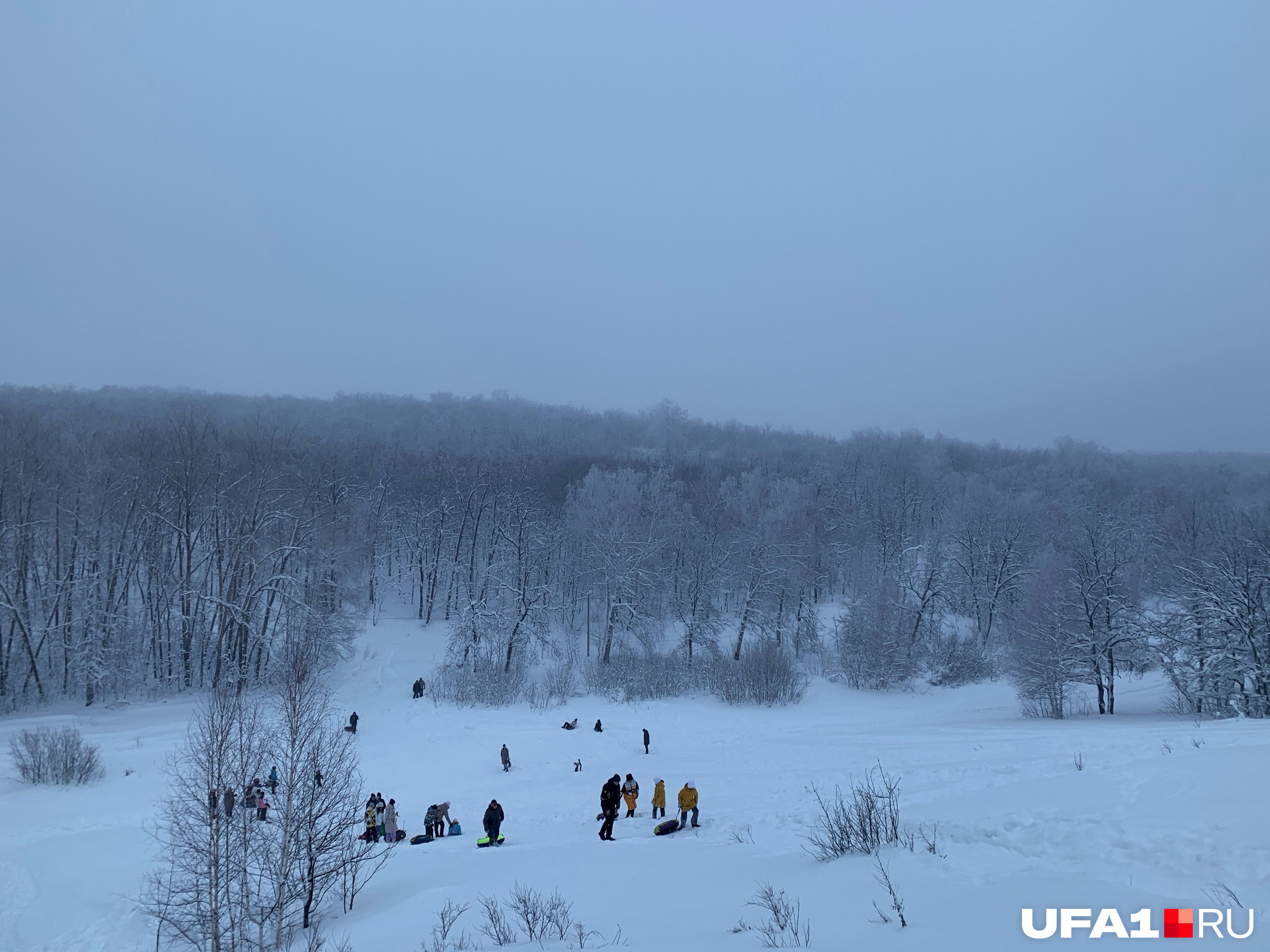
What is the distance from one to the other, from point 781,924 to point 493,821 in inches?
350

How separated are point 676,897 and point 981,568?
49.5m

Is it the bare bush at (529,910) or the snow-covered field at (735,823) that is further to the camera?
the bare bush at (529,910)

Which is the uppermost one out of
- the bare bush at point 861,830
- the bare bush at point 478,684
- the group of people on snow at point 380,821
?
the bare bush at point 861,830

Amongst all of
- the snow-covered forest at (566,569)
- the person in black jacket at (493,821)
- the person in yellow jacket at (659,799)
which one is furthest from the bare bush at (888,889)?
the snow-covered forest at (566,569)

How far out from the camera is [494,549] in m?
44.3

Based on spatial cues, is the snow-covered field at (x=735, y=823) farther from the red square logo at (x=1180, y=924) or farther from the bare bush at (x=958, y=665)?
the bare bush at (x=958, y=665)

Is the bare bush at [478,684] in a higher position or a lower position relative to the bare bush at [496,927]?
lower

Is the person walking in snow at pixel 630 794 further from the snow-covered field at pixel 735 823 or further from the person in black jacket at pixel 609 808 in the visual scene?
the person in black jacket at pixel 609 808

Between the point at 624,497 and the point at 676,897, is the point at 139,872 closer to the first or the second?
the point at 676,897

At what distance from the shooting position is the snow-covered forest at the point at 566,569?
2753 cm

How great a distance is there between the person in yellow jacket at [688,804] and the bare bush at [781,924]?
5.58m

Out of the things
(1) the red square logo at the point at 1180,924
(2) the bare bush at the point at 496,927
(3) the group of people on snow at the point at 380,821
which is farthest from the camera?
(3) the group of people on snow at the point at 380,821

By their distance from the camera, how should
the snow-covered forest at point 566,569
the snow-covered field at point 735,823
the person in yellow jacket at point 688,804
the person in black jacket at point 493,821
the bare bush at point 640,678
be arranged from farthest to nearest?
the bare bush at point 640,678
the snow-covered forest at point 566,569
the person in black jacket at point 493,821
the person in yellow jacket at point 688,804
the snow-covered field at point 735,823

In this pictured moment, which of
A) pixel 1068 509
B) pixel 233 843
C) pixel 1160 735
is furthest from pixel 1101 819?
pixel 1068 509
